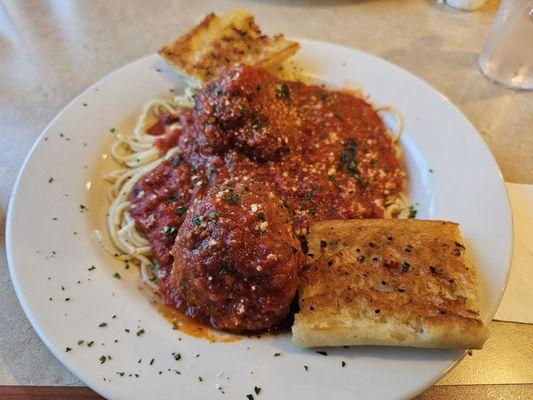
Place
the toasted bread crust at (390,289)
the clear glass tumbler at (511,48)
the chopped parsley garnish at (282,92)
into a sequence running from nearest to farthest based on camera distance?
the toasted bread crust at (390,289)
the chopped parsley garnish at (282,92)
the clear glass tumbler at (511,48)

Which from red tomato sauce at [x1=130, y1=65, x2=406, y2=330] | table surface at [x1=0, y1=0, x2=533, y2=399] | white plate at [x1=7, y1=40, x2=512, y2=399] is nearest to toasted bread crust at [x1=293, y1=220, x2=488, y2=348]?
white plate at [x1=7, y1=40, x2=512, y2=399]

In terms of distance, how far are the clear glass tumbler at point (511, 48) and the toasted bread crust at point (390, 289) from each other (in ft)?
9.13

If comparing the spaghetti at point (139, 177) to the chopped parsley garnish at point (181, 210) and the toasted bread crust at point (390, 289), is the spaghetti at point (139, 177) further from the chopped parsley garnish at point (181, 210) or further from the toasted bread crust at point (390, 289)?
the toasted bread crust at point (390, 289)

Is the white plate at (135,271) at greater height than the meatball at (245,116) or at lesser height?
lesser

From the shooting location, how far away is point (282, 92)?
12.0 feet

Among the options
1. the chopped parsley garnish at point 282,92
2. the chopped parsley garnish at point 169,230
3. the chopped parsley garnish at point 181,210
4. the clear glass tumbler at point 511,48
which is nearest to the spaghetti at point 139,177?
the chopped parsley garnish at point 169,230

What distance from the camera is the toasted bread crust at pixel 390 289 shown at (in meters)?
2.38

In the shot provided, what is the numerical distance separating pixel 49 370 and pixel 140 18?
4.71 m

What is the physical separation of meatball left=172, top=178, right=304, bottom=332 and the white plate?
0.21 meters

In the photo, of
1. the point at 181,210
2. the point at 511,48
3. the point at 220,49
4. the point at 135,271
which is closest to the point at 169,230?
the point at 181,210

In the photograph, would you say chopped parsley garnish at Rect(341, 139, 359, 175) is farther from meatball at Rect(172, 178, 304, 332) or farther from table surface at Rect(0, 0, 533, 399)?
table surface at Rect(0, 0, 533, 399)

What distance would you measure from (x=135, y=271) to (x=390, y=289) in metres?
1.86

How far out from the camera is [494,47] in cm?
479

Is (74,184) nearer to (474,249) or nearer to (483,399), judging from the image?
(474,249)
